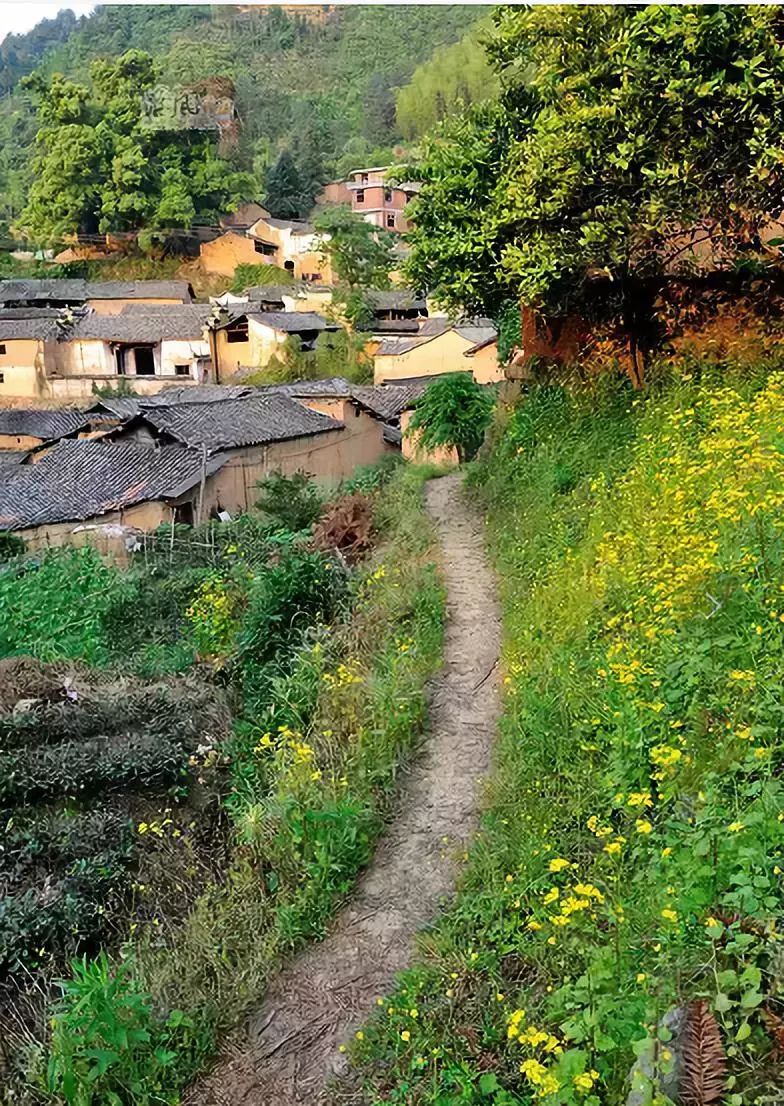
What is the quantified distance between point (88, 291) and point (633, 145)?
1621 inches

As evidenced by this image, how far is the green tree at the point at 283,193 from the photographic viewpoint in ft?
185

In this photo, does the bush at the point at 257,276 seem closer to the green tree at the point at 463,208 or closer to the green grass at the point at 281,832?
the green tree at the point at 463,208

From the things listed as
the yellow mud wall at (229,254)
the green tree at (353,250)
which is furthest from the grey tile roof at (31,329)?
the yellow mud wall at (229,254)

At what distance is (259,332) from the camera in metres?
36.1

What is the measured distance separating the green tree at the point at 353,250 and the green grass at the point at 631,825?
104 ft

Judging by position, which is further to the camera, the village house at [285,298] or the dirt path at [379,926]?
the village house at [285,298]

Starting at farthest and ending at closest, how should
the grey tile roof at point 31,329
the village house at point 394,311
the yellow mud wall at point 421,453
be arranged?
the village house at point 394,311, the grey tile roof at point 31,329, the yellow mud wall at point 421,453

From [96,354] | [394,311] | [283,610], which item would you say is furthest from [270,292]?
[283,610]

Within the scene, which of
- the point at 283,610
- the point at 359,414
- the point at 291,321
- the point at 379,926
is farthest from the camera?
the point at 291,321

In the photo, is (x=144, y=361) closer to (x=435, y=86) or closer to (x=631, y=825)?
(x=631, y=825)

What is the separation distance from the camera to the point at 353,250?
36.9 m

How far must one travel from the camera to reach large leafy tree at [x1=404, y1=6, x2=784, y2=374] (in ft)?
23.1

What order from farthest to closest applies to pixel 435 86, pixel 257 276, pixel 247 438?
pixel 435 86 < pixel 257 276 < pixel 247 438

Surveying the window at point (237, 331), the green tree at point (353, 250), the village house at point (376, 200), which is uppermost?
the village house at point (376, 200)
